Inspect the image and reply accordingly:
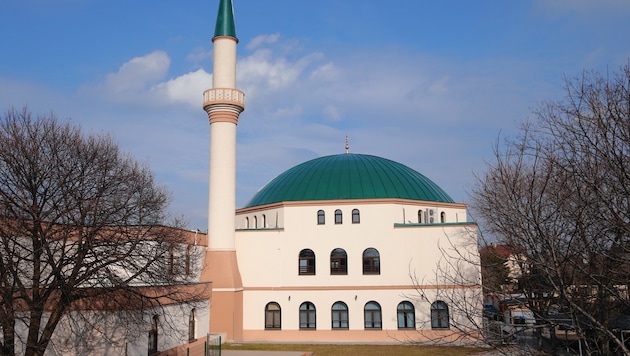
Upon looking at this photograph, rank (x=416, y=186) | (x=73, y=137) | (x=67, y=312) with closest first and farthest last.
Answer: (x=67, y=312), (x=73, y=137), (x=416, y=186)

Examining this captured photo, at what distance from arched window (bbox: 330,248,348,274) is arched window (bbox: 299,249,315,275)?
1.08m

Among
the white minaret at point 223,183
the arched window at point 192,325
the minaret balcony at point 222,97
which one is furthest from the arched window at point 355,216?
the arched window at point 192,325

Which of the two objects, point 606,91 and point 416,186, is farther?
point 416,186

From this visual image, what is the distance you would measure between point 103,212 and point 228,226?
1368 centimetres

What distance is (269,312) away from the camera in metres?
28.7

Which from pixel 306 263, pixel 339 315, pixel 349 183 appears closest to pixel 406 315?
pixel 339 315

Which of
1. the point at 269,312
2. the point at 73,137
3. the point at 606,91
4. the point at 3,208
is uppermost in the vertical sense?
the point at 73,137

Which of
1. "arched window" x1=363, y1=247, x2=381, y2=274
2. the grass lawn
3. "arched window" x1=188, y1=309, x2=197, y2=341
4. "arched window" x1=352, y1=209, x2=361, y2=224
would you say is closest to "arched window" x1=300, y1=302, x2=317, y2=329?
the grass lawn

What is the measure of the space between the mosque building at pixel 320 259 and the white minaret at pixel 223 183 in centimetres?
5

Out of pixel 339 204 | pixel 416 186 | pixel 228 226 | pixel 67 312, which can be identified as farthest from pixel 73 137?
pixel 416 186

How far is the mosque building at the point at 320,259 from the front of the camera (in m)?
27.5

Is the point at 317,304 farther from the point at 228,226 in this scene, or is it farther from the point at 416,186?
the point at 416,186

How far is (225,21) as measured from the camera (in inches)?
1193

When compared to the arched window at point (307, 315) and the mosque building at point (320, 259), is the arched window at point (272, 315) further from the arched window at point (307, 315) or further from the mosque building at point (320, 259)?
the arched window at point (307, 315)
